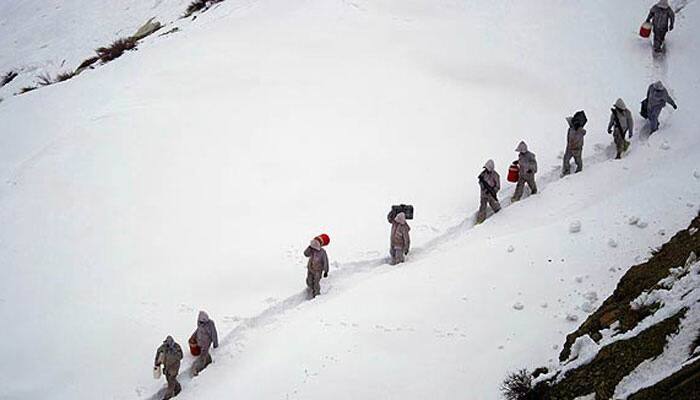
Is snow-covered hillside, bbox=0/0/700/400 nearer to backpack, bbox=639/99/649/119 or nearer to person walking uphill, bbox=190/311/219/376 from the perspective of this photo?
person walking uphill, bbox=190/311/219/376

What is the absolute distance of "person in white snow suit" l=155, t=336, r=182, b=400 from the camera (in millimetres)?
10953

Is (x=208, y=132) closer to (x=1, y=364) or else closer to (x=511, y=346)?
(x=1, y=364)

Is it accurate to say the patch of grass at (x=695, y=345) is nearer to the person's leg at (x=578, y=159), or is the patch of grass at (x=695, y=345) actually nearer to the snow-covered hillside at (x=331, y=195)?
the snow-covered hillside at (x=331, y=195)

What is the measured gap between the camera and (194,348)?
11.6 m

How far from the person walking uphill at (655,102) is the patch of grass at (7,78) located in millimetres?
22698

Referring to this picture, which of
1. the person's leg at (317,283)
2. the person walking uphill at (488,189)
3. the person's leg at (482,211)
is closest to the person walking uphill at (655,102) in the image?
the person walking uphill at (488,189)

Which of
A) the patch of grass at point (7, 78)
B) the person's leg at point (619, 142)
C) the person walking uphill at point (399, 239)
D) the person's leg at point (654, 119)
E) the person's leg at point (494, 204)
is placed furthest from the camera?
the patch of grass at point (7, 78)

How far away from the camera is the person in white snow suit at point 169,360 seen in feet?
35.9

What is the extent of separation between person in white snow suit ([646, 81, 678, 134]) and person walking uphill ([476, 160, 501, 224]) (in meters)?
4.17

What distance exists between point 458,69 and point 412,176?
476 centimetres

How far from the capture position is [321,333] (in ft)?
37.1

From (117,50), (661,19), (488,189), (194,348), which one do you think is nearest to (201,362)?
(194,348)

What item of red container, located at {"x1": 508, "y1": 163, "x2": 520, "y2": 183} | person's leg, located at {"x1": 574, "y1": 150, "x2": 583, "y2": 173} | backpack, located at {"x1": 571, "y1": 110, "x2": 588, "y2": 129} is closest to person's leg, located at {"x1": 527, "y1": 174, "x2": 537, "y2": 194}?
red container, located at {"x1": 508, "y1": 163, "x2": 520, "y2": 183}

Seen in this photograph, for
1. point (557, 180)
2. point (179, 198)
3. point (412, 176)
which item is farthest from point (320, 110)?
point (557, 180)
